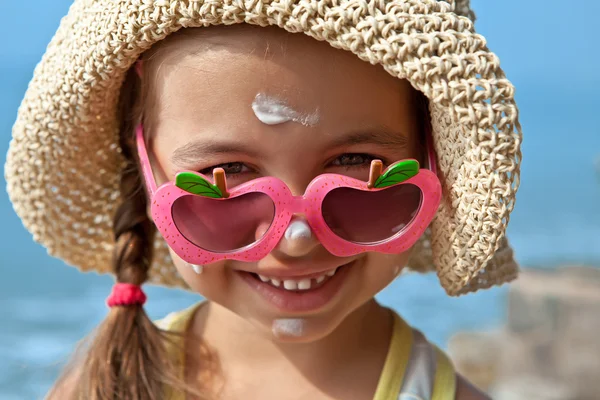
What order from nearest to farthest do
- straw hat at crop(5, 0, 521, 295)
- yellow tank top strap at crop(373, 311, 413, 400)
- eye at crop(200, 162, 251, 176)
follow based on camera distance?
straw hat at crop(5, 0, 521, 295) → eye at crop(200, 162, 251, 176) → yellow tank top strap at crop(373, 311, 413, 400)

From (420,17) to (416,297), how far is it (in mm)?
4012

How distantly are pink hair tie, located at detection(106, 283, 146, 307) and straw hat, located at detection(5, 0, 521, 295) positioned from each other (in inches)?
8.0

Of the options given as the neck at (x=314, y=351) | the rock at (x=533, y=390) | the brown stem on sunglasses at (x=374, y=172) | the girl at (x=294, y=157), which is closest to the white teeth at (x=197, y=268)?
the girl at (x=294, y=157)

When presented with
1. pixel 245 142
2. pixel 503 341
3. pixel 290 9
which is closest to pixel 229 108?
pixel 245 142

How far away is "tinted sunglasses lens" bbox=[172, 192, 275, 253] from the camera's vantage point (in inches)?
51.3

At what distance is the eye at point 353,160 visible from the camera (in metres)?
1.32

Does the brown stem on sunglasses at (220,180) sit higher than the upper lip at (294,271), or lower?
higher

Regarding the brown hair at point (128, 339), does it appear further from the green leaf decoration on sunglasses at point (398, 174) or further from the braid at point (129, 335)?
the green leaf decoration on sunglasses at point (398, 174)

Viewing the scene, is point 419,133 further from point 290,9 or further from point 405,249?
point 290,9

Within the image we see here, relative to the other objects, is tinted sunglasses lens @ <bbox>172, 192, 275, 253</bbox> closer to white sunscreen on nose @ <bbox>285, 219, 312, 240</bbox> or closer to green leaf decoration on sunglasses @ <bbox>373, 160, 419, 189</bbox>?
white sunscreen on nose @ <bbox>285, 219, 312, 240</bbox>

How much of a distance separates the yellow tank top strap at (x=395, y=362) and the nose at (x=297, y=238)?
40 centimetres

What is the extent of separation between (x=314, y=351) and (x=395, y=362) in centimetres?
16

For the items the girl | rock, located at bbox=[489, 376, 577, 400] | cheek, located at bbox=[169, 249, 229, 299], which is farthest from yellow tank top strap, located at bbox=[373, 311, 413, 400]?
rock, located at bbox=[489, 376, 577, 400]

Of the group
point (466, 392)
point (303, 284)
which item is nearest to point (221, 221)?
point (303, 284)
